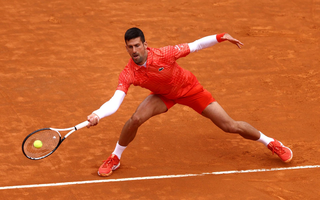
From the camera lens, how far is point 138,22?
1155 cm

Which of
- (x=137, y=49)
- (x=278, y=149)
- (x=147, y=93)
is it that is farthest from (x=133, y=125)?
(x=147, y=93)

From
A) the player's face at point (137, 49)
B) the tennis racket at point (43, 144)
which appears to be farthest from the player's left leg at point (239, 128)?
the tennis racket at point (43, 144)

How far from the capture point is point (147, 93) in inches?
361

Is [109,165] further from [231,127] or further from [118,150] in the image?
[231,127]

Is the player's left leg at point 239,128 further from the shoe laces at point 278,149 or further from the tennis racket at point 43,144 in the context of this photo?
the tennis racket at point 43,144

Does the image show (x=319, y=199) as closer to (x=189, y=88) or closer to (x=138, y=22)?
(x=189, y=88)

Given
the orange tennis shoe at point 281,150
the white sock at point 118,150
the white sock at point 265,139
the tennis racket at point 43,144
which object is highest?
the tennis racket at point 43,144

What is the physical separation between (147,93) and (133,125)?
2414 mm

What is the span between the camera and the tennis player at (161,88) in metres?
6.50

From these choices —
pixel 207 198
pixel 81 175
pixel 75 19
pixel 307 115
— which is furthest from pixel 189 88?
pixel 75 19

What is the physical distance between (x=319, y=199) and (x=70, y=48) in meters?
6.12

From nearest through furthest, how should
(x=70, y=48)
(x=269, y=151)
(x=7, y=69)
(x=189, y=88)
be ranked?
(x=189, y=88) → (x=269, y=151) → (x=7, y=69) → (x=70, y=48)

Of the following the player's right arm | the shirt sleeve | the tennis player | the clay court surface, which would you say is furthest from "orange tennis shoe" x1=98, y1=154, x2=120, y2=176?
the shirt sleeve

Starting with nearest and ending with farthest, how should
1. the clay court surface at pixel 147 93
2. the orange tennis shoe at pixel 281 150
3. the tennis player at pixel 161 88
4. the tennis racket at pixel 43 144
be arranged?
the tennis racket at pixel 43 144, the tennis player at pixel 161 88, the clay court surface at pixel 147 93, the orange tennis shoe at pixel 281 150
